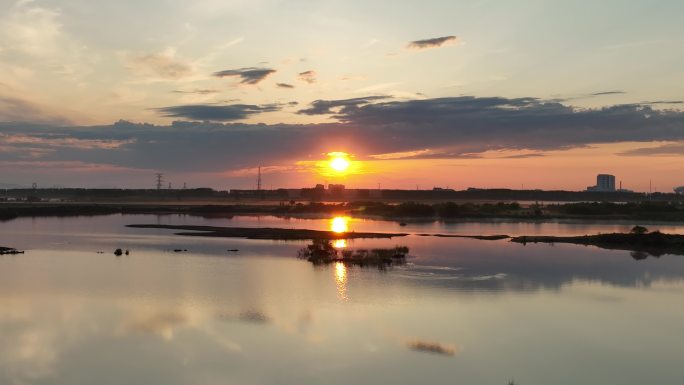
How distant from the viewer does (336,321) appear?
22594 millimetres

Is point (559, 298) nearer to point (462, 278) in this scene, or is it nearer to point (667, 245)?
point (462, 278)

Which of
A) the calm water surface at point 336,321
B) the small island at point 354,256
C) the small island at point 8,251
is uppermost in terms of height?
the small island at point 354,256

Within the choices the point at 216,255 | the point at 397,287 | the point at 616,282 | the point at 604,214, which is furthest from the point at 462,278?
the point at 604,214

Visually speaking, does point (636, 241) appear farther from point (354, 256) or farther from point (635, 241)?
point (354, 256)

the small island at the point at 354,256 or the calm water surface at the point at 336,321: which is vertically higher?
the small island at the point at 354,256

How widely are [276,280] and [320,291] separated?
411cm

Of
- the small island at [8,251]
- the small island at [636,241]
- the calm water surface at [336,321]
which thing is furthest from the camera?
the small island at [636,241]

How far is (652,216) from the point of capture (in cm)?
9281

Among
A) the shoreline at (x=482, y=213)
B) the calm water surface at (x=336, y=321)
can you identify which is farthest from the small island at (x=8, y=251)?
the shoreline at (x=482, y=213)

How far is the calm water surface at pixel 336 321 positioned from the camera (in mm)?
16984

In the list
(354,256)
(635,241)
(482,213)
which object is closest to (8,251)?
(354,256)

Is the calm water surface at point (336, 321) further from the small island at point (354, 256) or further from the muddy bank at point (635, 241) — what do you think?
the muddy bank at point (635, 241)

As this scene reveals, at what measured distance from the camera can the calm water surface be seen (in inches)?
669

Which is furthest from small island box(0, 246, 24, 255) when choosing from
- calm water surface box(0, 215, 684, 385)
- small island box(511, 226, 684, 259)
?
small island box(511, 226, 684, 259)
